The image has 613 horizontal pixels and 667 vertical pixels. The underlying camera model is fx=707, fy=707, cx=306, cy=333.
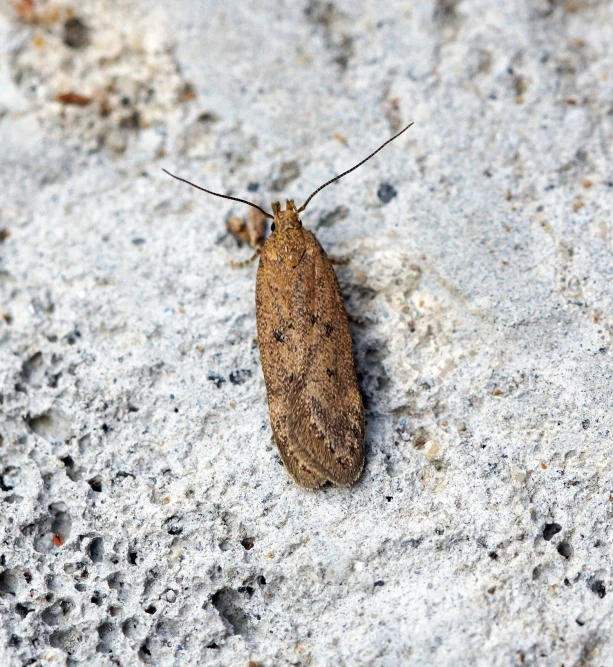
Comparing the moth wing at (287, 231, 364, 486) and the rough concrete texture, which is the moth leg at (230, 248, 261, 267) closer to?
the rough concrete texture

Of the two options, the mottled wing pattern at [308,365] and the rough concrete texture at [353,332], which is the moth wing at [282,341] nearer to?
the mottled wing pattern at [308,365]

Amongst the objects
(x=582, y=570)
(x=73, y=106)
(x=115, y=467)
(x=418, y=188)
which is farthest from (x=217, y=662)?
(x=73, y=106)

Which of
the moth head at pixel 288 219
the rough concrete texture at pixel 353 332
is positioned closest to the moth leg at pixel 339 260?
the rough concrete texture at pixel 353 332

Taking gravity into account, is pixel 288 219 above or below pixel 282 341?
above

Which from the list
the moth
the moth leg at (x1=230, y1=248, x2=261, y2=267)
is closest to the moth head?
the moth

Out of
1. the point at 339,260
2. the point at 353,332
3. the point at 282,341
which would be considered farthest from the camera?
the point at 339,260

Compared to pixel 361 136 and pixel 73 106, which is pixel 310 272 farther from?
pixel 73 106

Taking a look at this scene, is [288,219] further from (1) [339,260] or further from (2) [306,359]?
(2) [306,359]

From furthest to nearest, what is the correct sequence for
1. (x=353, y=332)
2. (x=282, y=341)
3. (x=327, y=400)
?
(x=353, y=332)
(x=282, y=341)
(x=327, y=400)

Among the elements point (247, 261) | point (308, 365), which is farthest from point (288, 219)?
point (308, 365)
